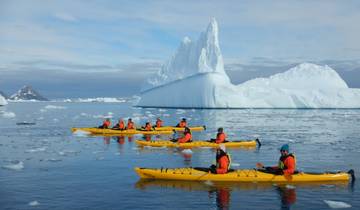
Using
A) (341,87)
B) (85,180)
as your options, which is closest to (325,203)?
(85,180)

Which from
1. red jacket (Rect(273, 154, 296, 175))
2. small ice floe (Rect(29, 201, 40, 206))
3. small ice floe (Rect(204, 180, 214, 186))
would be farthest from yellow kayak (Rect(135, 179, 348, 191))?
A: small ice floe (Rect(29, 201, 40, 206))

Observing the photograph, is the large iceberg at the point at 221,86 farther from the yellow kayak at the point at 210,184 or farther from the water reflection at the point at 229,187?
the water reflection at the point at 229,187

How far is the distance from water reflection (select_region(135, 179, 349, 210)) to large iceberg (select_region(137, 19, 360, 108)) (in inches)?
1768

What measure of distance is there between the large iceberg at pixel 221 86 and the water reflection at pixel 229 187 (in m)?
44.9

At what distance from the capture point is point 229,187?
1130 cm

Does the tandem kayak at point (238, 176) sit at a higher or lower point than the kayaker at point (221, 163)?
lower

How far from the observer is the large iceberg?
5791 centimetres

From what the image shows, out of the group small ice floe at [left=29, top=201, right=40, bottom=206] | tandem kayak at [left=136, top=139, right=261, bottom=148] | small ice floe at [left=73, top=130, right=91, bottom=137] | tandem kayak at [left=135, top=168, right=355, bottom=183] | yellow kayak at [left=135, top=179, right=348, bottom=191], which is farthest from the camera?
small ice floe at [left=73, top=130, right=91, bottom=137]

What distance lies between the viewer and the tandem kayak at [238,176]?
11.9 m

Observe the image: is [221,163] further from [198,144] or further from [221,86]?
[221,86]

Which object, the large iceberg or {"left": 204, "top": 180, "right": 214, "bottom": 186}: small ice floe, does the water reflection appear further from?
the large iceberg

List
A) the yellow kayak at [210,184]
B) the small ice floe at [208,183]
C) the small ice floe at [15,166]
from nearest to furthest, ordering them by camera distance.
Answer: the yellow kayak at [210,184] < the small ice floe at [208,183] < the small ice floe at [15,166]

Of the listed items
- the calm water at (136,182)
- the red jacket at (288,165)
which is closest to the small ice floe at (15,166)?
the calm water at (136,182)

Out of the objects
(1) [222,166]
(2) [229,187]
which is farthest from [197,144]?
(2) [229,187]
